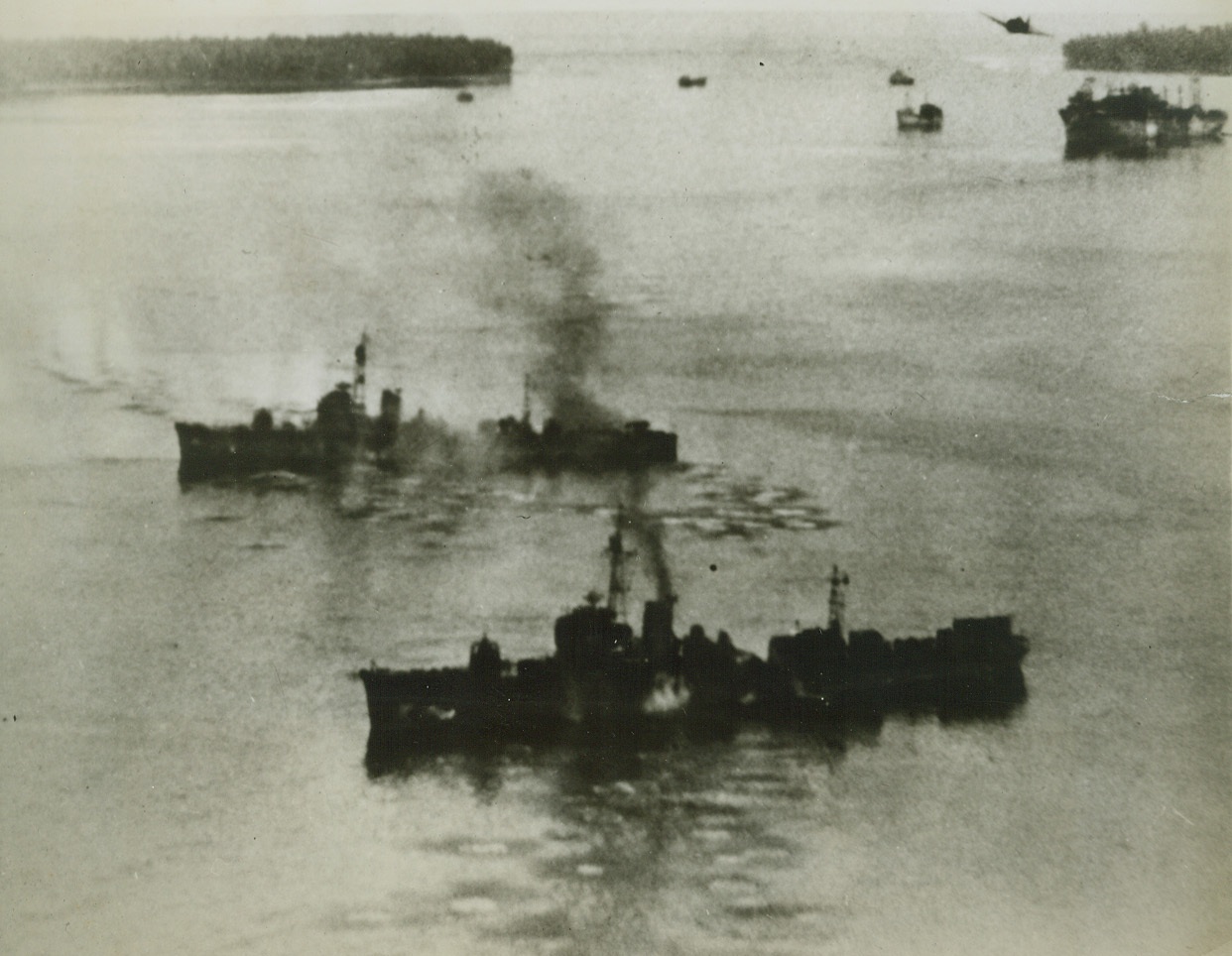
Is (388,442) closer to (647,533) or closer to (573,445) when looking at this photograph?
(573,445)

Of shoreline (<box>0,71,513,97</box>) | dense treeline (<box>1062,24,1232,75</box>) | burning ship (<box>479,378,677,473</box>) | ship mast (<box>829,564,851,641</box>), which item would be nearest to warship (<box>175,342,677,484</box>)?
burning ship (<box>479,378,677,473</box>)

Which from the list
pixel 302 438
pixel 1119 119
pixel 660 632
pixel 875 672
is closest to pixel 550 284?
pixel 302 438

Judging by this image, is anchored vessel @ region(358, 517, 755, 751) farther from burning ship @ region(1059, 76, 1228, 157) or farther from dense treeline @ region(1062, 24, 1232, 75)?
dense treeline @ region(1062, 24, 1232, 75)

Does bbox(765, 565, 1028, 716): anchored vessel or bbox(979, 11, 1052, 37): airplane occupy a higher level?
bbox(979, 11, 1052, 37): airplane

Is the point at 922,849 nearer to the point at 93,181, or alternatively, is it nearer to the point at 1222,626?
the point at 1222,626

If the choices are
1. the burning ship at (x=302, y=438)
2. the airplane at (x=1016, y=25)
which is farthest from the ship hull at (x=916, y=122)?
the burning ship at (x=302, y=438)

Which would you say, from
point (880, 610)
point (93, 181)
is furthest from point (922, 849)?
point (93, 181)
